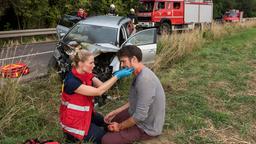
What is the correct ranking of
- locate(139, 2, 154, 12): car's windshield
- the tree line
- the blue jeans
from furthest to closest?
locate(139, 2, 154, 12): car's windshield
the tree line
the blue jeans

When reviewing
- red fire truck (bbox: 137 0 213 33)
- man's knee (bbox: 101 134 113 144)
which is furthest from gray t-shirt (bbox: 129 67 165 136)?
red fire truck (bbox: 137 0 213 33)

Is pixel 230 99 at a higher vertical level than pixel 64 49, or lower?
lower

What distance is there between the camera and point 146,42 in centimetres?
969

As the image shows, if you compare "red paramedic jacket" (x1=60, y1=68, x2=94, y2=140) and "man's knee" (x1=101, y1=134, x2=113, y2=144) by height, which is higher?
"red paramedic jacket" (x1=60, y1=68, x2=94, y2=140)

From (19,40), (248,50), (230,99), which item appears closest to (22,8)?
(19,40)

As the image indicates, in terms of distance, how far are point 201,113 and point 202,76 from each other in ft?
10.3

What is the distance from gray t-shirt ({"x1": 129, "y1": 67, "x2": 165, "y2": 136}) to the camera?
444 centimetres

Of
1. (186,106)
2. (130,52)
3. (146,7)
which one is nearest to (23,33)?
(146,7)

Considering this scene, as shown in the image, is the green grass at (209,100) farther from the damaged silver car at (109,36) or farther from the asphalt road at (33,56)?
the asphalt road at (33,56)

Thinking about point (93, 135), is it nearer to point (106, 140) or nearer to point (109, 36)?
point (106, 140)

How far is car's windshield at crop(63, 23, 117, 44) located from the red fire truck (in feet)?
46.2

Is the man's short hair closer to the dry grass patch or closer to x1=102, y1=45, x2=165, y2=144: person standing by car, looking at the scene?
x1=102, y1=45, x2=165, y2=144: person standing by car

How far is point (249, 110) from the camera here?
6559 millimetres

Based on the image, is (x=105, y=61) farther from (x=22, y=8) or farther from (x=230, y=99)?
(x=22, y=8)
